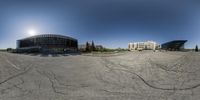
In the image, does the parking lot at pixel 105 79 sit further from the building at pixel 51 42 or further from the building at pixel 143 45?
the building at pixel 51 42

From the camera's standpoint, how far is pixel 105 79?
3186 mm

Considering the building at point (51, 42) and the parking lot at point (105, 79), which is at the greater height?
the building at point (51, 42)

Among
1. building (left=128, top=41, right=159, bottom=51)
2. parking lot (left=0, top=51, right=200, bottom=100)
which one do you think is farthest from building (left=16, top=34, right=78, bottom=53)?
building (left=128, top=41, right=159, bottom=51)

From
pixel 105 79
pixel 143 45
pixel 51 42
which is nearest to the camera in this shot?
pixel 105 79

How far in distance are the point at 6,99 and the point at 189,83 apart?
3.82 m

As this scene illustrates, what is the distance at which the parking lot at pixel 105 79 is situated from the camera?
2576mm

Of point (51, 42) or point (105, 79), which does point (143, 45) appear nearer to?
point (105, 79)

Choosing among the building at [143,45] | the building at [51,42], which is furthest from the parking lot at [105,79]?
the building at [51,42]

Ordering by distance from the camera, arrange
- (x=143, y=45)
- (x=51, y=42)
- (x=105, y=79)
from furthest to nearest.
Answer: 1. (x=51, y=42)
2. (x=143, y=45)
3. (x=105, y=79)

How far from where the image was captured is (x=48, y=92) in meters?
2.71

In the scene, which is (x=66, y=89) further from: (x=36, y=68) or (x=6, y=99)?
(x=36, y=68)

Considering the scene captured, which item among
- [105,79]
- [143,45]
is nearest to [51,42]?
[143,45]

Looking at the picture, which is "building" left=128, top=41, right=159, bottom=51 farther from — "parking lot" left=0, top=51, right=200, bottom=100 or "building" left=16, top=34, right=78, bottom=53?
"building" left=16, top=34, right=78, bottom=53

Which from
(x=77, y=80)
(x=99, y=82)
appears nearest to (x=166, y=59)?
(x=99, y=82)
